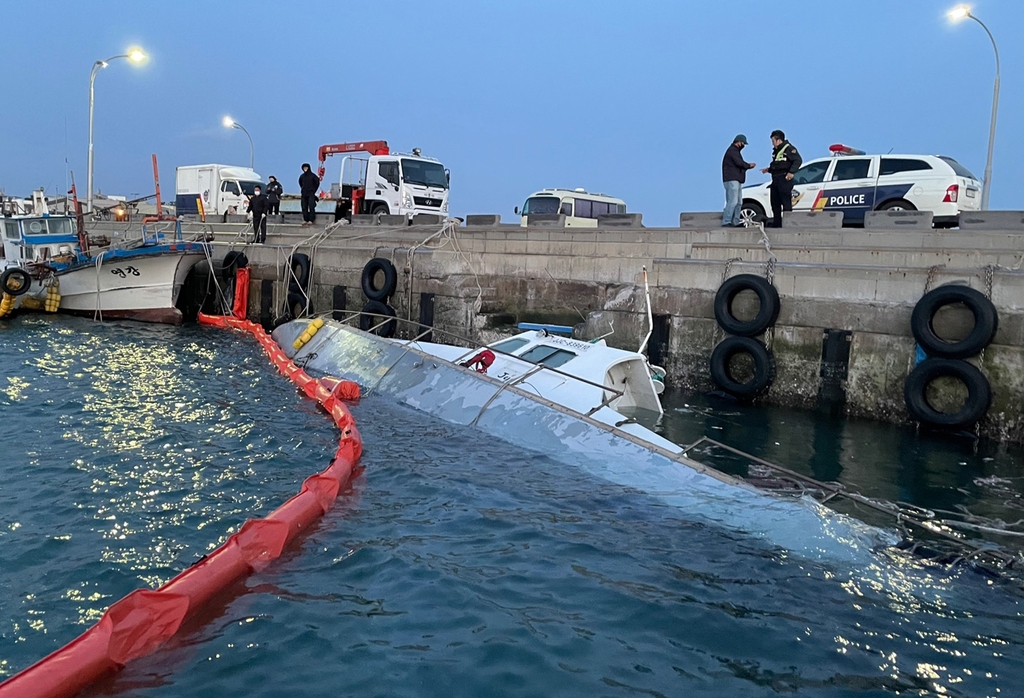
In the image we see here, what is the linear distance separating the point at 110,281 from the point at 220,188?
1353 centimetres

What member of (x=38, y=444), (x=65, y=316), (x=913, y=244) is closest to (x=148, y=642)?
(x=38, y=444)

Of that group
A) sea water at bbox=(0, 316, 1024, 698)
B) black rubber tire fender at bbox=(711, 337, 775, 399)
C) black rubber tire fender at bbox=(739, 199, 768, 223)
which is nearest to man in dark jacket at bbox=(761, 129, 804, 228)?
black rubber tire fender at bbox=(739, 199, 768, 223)

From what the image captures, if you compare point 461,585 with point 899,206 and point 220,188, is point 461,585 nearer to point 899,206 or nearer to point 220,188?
point 899,206

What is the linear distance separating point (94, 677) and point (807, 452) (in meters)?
9.64

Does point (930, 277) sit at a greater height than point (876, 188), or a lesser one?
lesser

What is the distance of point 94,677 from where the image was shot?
4.29 meters

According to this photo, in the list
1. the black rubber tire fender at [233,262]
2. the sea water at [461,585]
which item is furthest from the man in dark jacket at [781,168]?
the black rubber tire fender at [233,262]

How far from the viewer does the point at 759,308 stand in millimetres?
14586

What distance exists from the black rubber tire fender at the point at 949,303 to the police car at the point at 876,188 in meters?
4.66

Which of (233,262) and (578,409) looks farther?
(233,262)

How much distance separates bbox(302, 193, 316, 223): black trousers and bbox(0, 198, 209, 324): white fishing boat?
3.98 metres

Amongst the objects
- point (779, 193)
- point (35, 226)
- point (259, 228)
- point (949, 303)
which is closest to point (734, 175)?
point (779, 193)

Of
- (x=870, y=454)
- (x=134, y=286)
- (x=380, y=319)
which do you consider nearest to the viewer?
(x=870, y=454)

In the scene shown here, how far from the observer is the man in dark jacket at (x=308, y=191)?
24766mm
